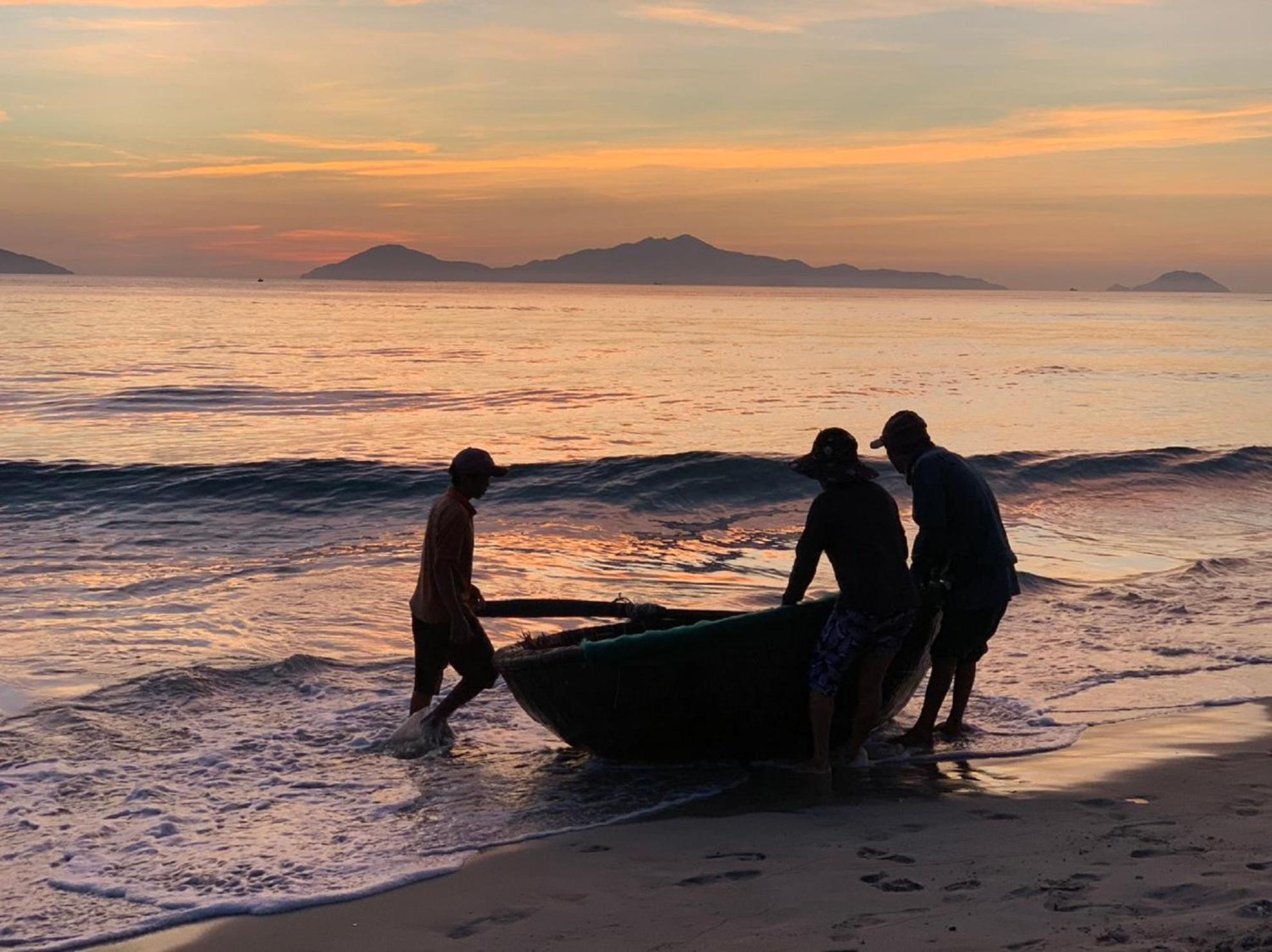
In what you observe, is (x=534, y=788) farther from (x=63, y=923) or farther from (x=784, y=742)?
(x=63, y=923)

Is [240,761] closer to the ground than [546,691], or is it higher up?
closer to the ground

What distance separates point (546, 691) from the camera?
23.9 ft

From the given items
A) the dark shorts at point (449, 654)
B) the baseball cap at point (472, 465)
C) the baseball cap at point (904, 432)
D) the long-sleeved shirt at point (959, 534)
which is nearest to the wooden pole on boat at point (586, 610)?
the dark shorts at point (449, 654)

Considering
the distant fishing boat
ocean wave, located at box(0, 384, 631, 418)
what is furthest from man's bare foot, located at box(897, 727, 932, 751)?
ocean wave, located at box(0, 384, 631, 418)

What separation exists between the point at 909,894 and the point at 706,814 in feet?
4.99

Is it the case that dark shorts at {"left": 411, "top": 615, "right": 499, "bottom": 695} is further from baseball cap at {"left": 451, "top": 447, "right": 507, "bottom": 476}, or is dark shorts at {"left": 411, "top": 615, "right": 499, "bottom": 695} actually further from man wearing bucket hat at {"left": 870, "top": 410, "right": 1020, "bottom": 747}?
man wearing bucket hat at {"left": 870, "top": 410, "right": 1020, "bottom": 747}

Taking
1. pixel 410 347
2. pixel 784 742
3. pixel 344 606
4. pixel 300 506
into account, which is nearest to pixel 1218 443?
pixel 300 506

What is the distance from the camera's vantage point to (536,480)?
21156 mm

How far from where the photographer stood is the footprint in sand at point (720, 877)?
5.56 metres

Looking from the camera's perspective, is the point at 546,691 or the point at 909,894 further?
the point at 546,691

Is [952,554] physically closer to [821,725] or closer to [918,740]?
[918,740]

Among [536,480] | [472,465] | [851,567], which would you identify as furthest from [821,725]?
[536,480]

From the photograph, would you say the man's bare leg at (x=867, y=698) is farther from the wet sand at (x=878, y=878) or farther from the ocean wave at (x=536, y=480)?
the ocean wave at (x=536, y=480)

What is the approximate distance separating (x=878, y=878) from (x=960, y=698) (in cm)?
266
